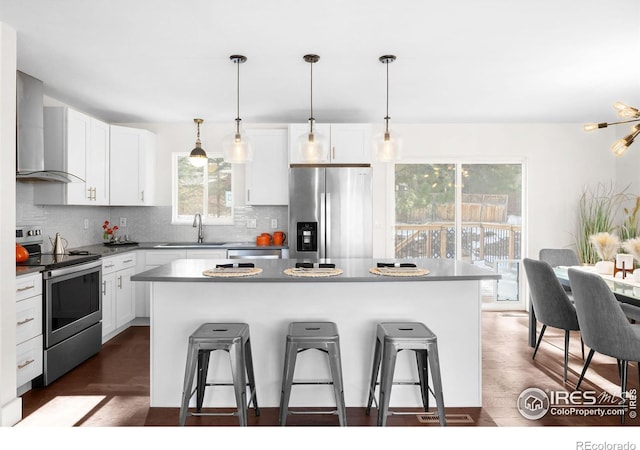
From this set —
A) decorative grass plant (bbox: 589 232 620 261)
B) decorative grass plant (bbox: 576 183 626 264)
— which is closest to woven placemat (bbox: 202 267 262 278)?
decorative grass plant (bbox: 589 232 620 261)

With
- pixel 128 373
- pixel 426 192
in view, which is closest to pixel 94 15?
pixel 128 373

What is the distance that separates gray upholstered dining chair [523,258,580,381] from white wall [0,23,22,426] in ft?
12.2

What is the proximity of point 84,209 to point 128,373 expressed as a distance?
2288 mm

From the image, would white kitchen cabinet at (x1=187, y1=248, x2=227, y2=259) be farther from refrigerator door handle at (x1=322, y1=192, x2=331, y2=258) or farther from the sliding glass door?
the sliding glass door

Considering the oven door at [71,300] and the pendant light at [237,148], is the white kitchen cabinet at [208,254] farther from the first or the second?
the pendant light at [237,148]

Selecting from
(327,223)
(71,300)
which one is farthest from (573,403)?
(71,300)

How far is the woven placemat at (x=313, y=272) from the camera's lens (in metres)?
2.58

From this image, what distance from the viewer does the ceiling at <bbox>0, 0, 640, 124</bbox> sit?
8.11 ft

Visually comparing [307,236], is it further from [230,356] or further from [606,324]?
[606,324]

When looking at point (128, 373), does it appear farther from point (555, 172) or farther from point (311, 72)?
point (555, 172)

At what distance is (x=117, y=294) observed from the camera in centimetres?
432

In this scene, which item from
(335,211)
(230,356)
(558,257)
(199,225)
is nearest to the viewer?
(230,356)

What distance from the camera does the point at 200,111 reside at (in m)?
4.75

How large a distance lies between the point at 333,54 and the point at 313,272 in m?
1.64
